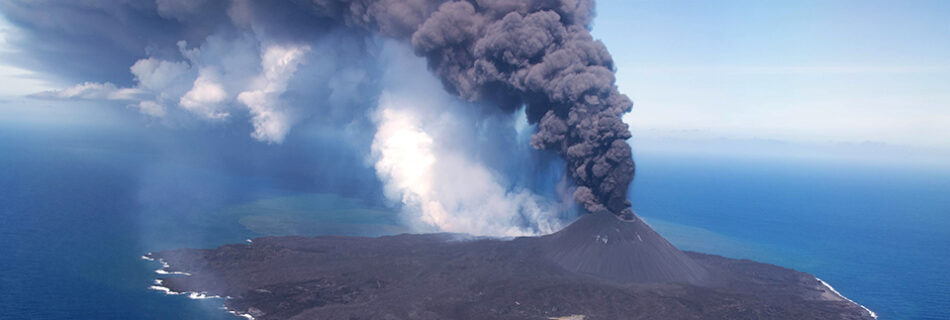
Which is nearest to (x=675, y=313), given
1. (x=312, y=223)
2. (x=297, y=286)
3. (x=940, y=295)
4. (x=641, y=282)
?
(x=641, y=282)

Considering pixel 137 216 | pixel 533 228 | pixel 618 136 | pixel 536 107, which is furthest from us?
pixel 137 216

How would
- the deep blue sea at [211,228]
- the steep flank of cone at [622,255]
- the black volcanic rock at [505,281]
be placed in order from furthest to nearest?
the steep flank of cone at [622,255] < the deep blue sea at [211,228] < the black volcanic rock at [505,281]

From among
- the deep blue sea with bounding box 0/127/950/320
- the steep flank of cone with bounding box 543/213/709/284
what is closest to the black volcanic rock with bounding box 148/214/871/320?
the steep flank of cone with bounding box 543/213/709/284

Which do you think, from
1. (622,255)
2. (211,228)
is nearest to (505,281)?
(622,255)

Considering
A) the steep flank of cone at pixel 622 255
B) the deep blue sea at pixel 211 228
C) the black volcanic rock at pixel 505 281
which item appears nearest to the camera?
the black volcanic rock at pixel 505 281

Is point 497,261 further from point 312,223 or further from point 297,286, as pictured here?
point 312,223

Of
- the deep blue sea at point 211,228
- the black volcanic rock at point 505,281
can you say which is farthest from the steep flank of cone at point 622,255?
the deep blue sea at point 211,228

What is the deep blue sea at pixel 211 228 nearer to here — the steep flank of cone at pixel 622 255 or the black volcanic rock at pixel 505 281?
the black volcanic rock at pixel 505 281
